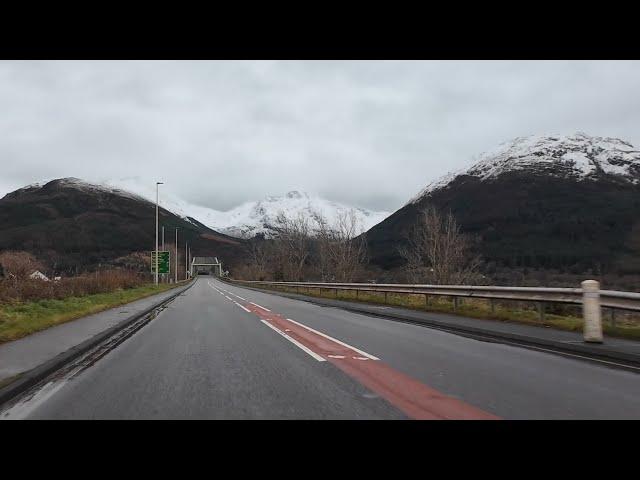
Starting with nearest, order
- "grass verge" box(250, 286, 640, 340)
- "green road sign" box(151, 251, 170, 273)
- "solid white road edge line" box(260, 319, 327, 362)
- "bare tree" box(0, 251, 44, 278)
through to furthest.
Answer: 1. "solid white road edge line" box(260, 319, 327, 362)
2. "grass verge" box(250, 286, 640, 340)
3. "bare tree" box(0, 251, 44, 278)
4. "green road sign" box(151, 251, 170, 273)

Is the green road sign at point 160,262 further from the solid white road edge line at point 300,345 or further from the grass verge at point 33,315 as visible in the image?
the solid white road edge line at point 300,345

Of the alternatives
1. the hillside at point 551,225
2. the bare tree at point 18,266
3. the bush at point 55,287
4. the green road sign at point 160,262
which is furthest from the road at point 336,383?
the hillside at point 551,225

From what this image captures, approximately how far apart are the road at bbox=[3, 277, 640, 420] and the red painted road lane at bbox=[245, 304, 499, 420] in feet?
0.05

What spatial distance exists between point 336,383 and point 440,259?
1089 inches

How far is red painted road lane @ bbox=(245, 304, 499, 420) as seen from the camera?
557 centimetres

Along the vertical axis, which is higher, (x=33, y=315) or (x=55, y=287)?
(x=55, y=287)

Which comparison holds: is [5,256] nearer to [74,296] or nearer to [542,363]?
[74,296]

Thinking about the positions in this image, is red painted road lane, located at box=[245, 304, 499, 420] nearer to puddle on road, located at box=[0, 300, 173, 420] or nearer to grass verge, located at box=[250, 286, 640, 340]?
puddle on road, located at box=[0, 300, 173, 420]

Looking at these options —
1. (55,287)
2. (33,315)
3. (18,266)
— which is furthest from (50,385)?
(18,266)

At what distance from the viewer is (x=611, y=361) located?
892cm

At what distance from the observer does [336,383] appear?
7184mm

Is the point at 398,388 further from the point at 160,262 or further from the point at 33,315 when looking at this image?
the point at 160,262

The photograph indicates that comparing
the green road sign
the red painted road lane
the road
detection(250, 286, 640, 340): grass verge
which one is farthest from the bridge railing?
the green road sign
